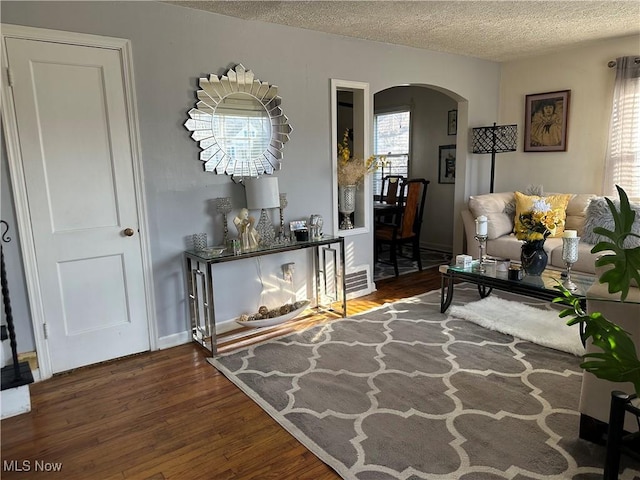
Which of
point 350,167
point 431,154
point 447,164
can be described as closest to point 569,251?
point 350,167

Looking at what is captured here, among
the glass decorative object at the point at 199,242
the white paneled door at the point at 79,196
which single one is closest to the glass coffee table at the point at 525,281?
the glass decorative object at the point at 199,242

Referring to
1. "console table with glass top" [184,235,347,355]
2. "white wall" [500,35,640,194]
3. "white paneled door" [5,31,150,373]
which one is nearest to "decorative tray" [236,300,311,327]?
"console table with glass top" [184,235,347,355]

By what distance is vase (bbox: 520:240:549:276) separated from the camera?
3.41 m

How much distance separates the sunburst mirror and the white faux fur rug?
2098 millimetres

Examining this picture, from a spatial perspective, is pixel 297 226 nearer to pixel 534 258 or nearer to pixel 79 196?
pixel 79 196

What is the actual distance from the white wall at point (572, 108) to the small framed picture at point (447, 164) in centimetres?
75

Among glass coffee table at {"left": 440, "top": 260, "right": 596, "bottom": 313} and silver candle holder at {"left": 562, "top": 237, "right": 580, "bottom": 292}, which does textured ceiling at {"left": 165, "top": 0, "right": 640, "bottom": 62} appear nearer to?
silver candle holder at {"left": 562, "top": 237, "right": 580, "bottom": 292}

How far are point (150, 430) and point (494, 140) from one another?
4.72m

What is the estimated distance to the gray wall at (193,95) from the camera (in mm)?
3023

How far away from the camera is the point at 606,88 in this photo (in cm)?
464

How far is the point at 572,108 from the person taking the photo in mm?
4941

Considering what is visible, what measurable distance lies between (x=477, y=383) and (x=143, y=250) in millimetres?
2399

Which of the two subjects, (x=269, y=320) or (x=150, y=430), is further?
(x=269, y=320)

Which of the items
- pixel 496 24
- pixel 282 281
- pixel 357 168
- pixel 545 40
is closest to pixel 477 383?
pixel 282 281
